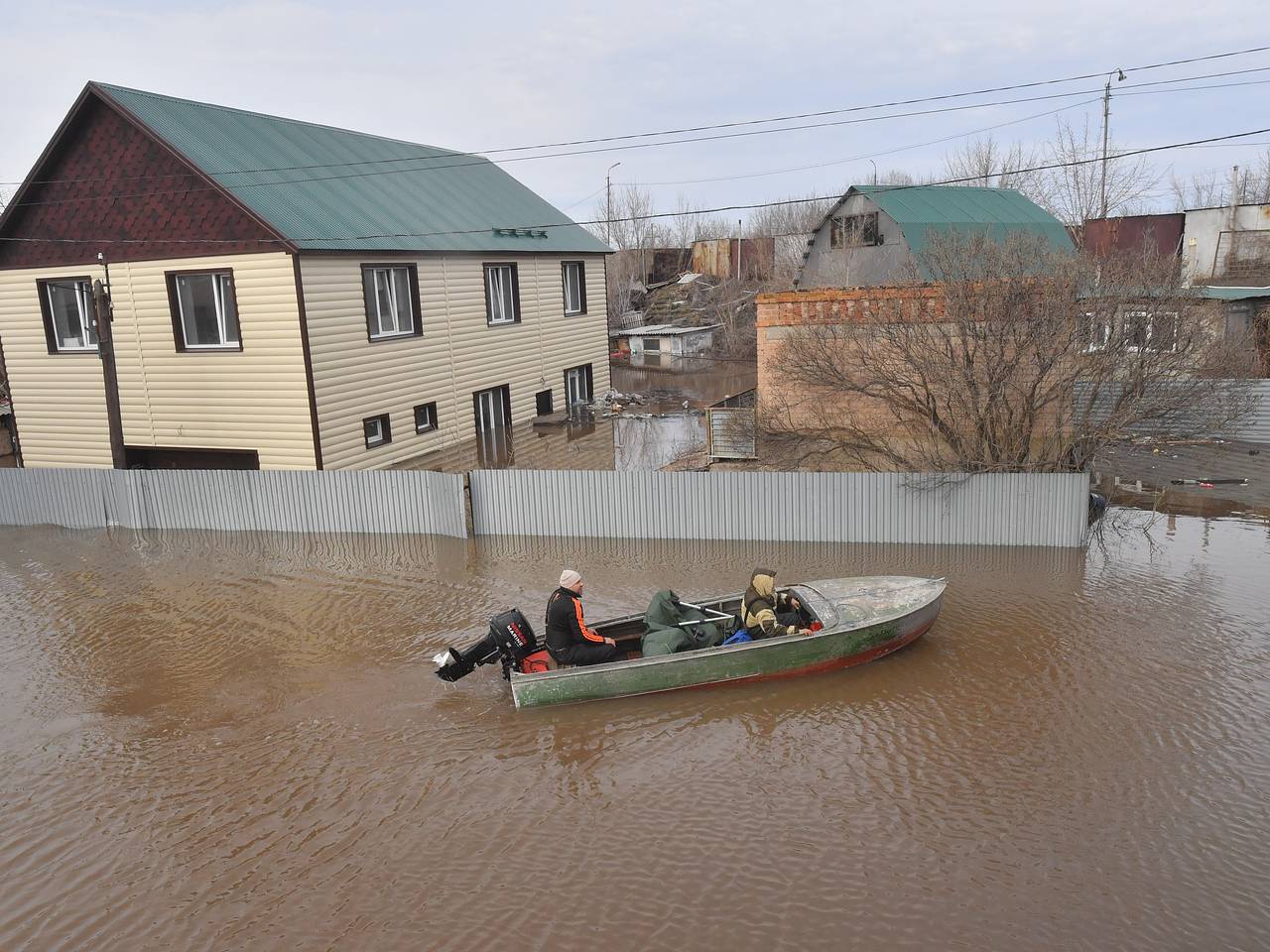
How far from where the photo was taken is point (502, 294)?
26547 mm

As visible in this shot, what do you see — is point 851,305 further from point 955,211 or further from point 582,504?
point 955,211

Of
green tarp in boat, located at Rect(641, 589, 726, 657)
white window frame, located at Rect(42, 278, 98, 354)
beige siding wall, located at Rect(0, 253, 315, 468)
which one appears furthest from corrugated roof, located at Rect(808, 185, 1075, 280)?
white window frame, located at Rect(42, 278, 98, 354)

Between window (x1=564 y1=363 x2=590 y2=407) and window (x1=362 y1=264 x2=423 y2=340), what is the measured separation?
8.01m

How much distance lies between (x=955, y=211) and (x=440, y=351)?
61.8 feet

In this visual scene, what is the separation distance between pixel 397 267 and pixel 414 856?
1705 cm

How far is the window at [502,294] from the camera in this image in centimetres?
2572

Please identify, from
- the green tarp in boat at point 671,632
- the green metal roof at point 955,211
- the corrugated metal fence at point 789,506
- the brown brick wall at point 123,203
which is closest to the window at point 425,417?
the brown brick wall at point 123,203

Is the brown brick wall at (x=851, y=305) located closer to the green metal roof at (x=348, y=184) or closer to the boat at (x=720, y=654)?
the boat at (x=720, y=654)

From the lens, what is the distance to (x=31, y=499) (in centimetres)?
1894

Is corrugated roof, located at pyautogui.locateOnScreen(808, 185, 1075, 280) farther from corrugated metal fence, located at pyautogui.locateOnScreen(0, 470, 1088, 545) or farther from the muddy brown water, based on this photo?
the muddy brown water

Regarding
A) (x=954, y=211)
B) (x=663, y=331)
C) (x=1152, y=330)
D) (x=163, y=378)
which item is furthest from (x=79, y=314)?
(x=663, y=331)

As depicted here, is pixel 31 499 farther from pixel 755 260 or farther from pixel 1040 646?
pixel 755 260

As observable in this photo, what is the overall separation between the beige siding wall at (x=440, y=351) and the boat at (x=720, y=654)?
10.6 meters

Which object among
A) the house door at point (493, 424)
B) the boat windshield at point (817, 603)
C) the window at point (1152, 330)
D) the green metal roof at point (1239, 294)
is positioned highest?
the green metal roof at point (1239, 294)
